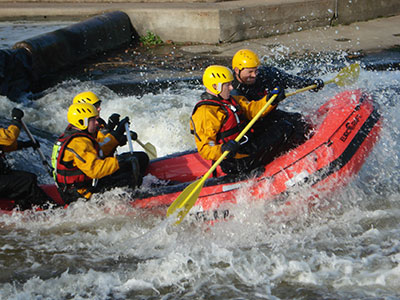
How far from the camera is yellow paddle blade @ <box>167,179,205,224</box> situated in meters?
4.98

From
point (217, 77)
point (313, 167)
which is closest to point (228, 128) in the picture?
point (217, 77)

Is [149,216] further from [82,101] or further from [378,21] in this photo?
[378,21]

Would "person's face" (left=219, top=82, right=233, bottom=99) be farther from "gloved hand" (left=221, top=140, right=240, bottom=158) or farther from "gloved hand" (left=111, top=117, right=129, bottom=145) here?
"gloved hand" (left=111, top=117, right=129, bottom=145)

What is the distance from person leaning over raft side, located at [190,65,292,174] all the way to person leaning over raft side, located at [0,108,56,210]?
1.81 m

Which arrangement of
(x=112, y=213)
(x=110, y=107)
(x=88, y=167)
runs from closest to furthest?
(x=88, y=167), (x=112, y=213), (x=110, y=107)

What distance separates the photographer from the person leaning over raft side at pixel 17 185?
5.43m

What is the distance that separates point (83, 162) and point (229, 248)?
64.0 inches

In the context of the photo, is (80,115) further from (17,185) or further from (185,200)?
(185,200)

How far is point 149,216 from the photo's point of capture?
545 cm

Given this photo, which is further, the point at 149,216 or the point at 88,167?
the point at 149,216

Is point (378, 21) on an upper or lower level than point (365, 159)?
lower

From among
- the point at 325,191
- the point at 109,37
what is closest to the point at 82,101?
the point at 325,191

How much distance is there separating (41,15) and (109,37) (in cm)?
279

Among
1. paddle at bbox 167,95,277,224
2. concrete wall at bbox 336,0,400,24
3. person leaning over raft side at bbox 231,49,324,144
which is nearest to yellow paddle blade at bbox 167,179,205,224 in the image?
paddle at bbox 167,95,277,224
